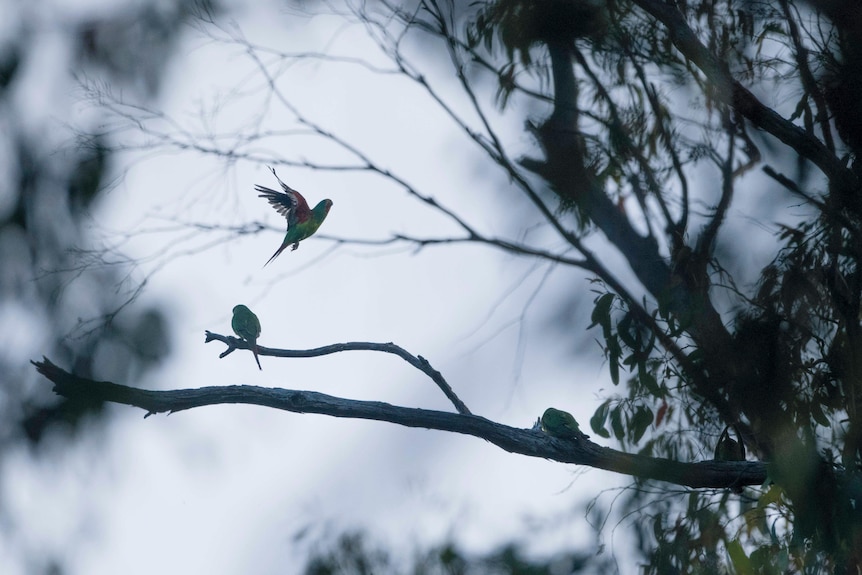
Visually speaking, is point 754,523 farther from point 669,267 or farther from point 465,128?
point 465,128

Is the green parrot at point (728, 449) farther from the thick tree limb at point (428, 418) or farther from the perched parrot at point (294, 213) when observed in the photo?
the perched parrot at point (294, 213)

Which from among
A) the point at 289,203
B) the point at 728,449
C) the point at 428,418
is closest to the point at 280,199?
Result: the point at 289,203

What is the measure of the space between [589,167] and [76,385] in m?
1.74

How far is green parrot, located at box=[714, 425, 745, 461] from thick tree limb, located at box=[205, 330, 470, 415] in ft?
2.30

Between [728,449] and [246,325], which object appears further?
[728,449]

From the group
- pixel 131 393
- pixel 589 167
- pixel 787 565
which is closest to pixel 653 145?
pixel 589 167

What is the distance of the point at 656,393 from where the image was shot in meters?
2.68

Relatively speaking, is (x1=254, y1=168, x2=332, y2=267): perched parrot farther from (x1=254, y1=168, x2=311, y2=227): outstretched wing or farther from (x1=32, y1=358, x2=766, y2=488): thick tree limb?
(x1=32, y1=358, x2=766, y2=488): thick tree limb

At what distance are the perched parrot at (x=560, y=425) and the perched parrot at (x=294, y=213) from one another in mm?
788

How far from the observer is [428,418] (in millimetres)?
2131

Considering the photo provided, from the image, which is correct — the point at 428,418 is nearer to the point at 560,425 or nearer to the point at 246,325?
the point at 560,425

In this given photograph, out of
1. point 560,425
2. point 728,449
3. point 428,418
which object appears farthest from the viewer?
point 728,449

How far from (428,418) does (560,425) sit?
0.32 m

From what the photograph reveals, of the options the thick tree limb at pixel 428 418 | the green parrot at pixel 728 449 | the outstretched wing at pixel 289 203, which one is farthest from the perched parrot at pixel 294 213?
the green parrot at pixel 728 449
